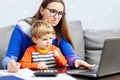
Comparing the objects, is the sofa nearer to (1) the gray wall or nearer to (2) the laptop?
(1) the gray wall

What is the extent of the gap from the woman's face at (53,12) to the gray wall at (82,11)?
30.4 inches

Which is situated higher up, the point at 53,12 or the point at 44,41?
the point at 53,12

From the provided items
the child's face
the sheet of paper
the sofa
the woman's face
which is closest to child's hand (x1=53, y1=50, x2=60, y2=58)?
the child's face

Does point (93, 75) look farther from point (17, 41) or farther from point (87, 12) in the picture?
point (87, 12)

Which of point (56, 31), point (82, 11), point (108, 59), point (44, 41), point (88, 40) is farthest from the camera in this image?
→ point (82, 11)

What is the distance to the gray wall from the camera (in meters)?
2.62

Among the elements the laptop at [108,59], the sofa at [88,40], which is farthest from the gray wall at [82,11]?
the laptop at [108,59]

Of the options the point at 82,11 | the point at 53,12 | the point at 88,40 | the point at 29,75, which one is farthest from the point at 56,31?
the point at 82,11

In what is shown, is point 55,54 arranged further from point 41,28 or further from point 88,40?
point 88,40

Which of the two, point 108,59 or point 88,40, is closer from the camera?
point 108,59

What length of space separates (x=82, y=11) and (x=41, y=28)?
136cm

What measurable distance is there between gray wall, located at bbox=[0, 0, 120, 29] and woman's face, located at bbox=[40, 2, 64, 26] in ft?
2.53

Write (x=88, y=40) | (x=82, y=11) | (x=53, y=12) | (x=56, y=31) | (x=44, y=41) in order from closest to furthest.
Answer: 1. (x=44, y=41)
2. (x=53, y=12)
3. (x=56, y=31)
4. (x=88, y=40)
5. (x=82, y=11)

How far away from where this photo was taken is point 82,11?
120 inches
